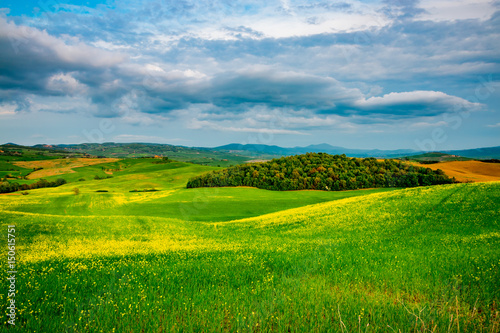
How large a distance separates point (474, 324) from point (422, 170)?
3789 inches

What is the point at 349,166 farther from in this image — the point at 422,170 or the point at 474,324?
the point at 474,324

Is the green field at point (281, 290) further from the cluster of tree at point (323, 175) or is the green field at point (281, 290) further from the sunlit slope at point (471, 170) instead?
the sunlit slope at point (471, 170)

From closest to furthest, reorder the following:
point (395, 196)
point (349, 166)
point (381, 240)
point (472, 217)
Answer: point (381, 240) < point (472, 217) < point (395, 196) < point (349, 166)

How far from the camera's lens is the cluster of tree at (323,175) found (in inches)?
3398

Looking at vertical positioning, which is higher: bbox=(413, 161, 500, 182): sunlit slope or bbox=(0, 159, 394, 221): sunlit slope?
bbox=(413, 161, 500, 182): sunlit slope

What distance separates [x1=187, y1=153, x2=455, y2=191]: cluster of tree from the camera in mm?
86312

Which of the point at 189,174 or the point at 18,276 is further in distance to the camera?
the point at 189,174

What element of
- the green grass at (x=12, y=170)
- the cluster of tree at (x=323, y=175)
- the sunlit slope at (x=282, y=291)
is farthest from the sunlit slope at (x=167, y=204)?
the green grass at (x=12, y=170)


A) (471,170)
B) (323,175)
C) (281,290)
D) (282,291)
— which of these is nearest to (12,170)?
(323,175)

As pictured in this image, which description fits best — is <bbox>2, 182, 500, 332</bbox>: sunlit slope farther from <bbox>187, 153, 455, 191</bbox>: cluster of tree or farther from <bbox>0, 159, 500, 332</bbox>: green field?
<bbox>187, 153, 455, 191</bbox>: cluster of tree

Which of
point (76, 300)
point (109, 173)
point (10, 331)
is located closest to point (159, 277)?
point (76, 300)

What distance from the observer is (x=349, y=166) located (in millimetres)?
94875

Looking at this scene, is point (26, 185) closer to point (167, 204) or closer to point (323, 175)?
point (167, 204)

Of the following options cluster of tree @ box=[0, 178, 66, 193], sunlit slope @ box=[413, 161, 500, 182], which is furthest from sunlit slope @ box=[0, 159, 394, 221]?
sunlit slope @ box=[413, 161, 500, 182]
